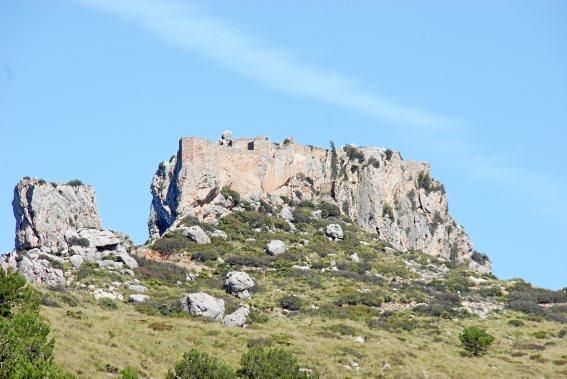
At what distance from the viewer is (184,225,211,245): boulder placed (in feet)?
277

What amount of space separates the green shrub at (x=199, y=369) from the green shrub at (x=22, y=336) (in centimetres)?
553

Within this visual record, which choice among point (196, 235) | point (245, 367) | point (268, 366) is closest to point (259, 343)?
point (245, 367)

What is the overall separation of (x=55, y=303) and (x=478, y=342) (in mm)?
24808

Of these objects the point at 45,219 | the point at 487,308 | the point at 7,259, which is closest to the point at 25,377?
the point at 7,259

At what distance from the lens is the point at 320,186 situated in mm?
100438

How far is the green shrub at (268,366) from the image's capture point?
145ft

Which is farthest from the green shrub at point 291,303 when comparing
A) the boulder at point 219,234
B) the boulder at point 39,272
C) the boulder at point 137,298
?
the boulder at point 219,234

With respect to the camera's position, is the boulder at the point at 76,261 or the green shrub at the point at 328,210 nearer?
the boulder at the point at 76,261

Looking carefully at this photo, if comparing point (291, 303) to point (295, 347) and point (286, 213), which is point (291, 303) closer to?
point (295, 347)

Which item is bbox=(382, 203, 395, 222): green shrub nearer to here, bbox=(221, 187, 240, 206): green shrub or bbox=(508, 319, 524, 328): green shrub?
bbox=(221, 187, 240, 206): green shrub

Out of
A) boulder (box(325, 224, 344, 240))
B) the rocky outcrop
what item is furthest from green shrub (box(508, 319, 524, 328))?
the rocky outcrop

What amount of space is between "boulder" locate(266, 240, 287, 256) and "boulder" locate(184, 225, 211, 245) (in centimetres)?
516

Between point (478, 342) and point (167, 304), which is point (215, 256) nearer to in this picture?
point (167, 304)

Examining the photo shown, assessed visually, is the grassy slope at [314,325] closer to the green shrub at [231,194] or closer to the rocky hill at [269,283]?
the rocky hill at [269,283]
